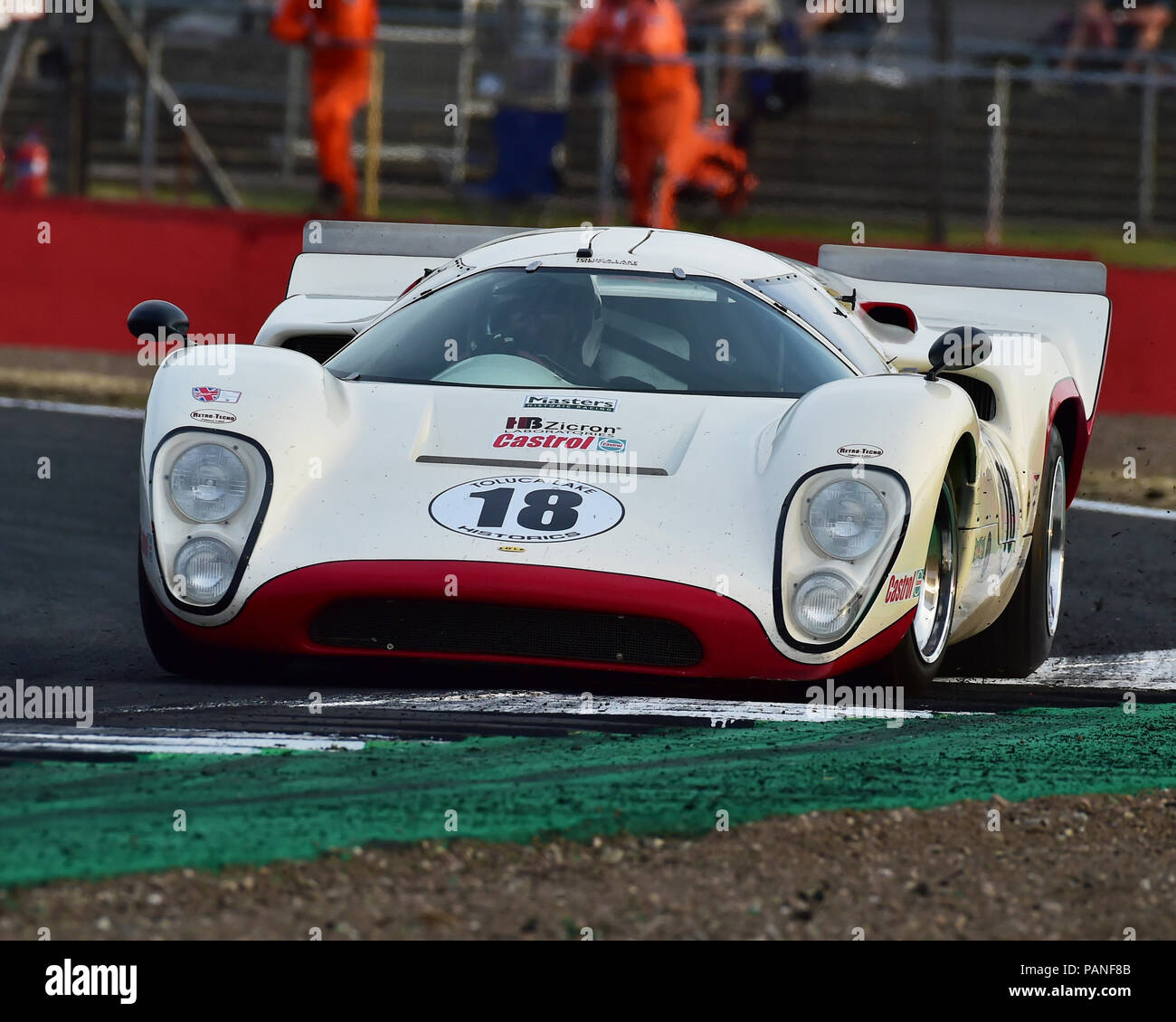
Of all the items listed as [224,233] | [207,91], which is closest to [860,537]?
[224,233]

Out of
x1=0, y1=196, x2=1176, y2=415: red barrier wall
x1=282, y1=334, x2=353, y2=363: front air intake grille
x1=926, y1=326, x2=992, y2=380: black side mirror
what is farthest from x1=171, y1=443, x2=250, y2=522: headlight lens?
x1=0, y1=196, x2=1176, y2=415: red barrier wall

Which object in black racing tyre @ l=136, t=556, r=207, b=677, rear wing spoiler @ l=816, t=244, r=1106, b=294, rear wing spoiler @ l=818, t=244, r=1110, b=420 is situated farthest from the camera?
rear wing spoiler @ l=816, t=244, r=1106, b=294

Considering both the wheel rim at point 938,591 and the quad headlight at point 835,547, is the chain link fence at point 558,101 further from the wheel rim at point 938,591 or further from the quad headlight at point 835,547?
the quad headlight at point 835,547

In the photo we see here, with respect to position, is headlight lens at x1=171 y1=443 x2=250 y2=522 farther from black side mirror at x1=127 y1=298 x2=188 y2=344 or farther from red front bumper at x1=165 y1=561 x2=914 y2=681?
black side mirror at x1=127 y1=298 x2=188 y2=344

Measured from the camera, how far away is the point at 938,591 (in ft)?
17.5

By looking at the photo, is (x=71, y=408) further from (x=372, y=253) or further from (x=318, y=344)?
(x=318, y=344)

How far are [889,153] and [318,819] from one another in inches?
619

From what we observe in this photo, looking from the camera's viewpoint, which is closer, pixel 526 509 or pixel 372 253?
pixel 526 509

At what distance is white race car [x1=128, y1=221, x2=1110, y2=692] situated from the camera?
4801 millimetres

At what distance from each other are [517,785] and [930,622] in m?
1.68

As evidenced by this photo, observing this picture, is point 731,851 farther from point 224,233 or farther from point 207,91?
point 207,91

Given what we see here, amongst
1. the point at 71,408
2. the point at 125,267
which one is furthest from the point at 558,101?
the point at 71,408

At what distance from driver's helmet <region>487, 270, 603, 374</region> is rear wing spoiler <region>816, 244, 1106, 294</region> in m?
1.54

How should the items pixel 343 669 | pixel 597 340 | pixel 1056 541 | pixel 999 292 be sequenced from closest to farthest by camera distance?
pixel 343 669 < pixel 597 340 < pixel 1056 541 < pixel 999 292
